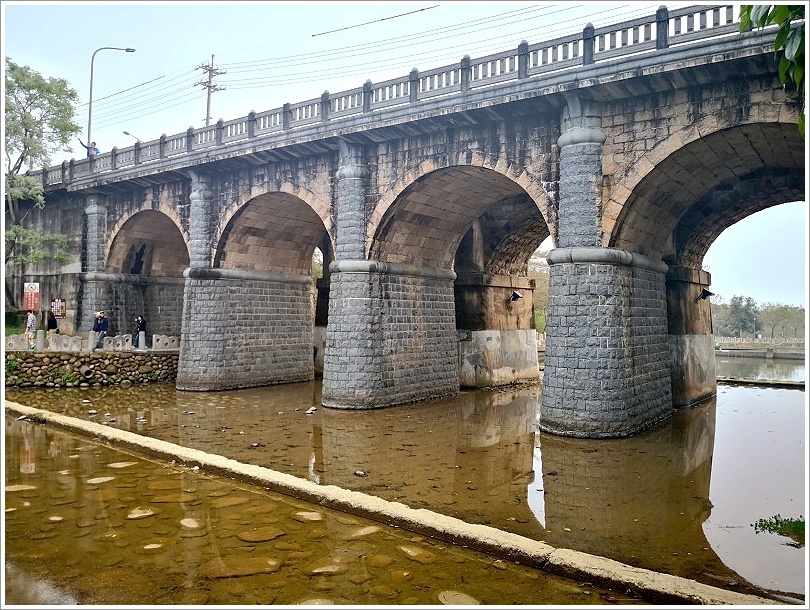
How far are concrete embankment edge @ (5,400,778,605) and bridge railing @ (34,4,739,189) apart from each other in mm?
8792

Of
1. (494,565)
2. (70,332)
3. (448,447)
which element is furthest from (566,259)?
(70,332)

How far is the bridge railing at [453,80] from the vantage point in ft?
34.5

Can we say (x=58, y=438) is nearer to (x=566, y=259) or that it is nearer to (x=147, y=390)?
(x=147, y=390)

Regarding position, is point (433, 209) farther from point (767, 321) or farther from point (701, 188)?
point (767, 321)

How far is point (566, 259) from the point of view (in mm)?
11453

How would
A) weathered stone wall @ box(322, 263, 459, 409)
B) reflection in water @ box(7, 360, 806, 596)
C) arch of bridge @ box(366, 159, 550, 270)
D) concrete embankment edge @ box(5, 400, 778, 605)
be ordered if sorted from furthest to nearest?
weathered stone wall @ box(322, 263, 459, 409)
arch of bridge @ box(366, 159, 550, 270)
reflection in water @ box(7, 360, 806, 596)
concrete embankment edge @ box(5, 400, 778, 605)

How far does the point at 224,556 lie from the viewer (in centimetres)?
533

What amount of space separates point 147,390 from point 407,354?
25.8 feet

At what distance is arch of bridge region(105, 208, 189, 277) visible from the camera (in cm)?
2080

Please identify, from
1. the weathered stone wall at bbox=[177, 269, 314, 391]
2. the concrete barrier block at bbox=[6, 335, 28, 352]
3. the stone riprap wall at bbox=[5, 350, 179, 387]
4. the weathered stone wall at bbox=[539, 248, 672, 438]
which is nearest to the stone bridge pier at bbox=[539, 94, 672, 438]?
the weathered stone wall at bbox=[539, 248, 672, 438]

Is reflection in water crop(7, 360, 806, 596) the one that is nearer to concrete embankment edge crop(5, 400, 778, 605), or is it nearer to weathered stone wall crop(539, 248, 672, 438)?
weathered stone wall crop(539, 248, 672, 438)

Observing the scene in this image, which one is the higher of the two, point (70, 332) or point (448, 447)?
point (70, 332)

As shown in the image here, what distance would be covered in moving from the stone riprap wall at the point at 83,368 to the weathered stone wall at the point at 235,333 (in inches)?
86.6

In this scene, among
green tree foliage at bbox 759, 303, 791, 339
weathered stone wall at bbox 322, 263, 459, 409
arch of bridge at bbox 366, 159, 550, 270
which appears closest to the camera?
arch of bridge at bbox 366, 159, 550, 270
